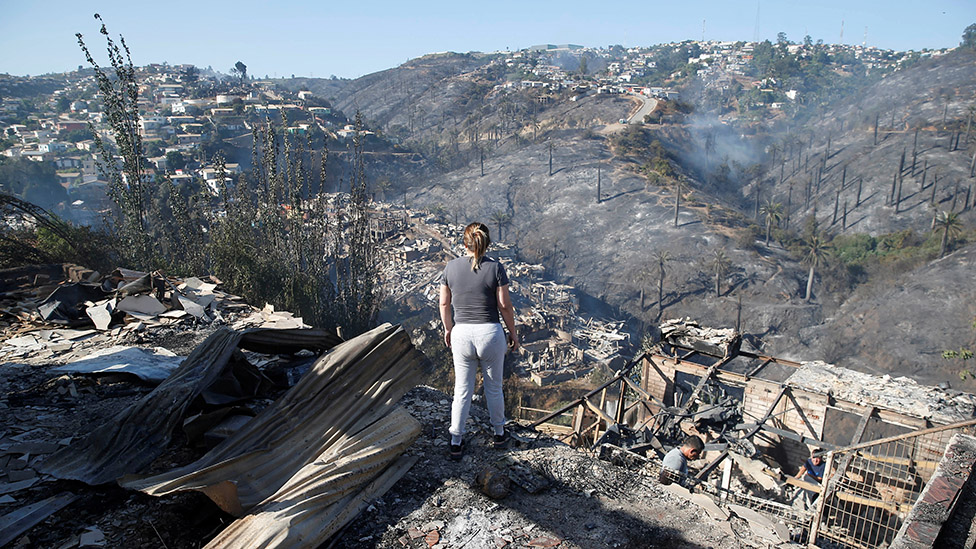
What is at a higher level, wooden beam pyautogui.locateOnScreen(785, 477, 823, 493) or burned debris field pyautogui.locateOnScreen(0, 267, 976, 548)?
burned debris field pyautogui.locateOnScreen(0, 267, 976, 548)

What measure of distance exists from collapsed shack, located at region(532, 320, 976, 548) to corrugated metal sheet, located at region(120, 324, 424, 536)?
168cm

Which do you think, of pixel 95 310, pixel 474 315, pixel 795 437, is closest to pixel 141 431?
pixel 474 315

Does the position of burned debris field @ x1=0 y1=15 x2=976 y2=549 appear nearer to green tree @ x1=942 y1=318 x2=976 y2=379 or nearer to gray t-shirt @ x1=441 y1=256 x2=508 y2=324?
gray t-shirt @ x1=441 y1=256 x2=508 y2=324

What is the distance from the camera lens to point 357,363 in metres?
3.54

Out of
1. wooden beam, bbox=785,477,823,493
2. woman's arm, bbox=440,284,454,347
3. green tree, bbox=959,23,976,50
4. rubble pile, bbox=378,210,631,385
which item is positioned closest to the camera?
woman's arm, bbox=440,284,454,347

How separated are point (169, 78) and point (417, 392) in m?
127

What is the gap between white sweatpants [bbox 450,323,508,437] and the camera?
10.7 ft

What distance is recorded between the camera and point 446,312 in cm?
349

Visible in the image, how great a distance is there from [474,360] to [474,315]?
0.29m

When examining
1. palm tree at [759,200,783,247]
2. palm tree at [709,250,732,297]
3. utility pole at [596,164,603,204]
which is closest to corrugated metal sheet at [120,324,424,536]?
palm tree at [709,250,732,297]

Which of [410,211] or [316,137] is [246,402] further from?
[316,137]

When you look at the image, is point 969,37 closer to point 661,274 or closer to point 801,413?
point 661,274

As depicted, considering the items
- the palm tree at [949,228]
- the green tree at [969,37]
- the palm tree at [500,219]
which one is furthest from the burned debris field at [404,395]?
the green tree at [969,37]

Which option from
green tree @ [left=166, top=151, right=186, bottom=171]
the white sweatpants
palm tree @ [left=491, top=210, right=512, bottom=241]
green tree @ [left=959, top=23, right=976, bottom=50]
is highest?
green tree @ [left=959, top=23, right=976, bottom=50]
